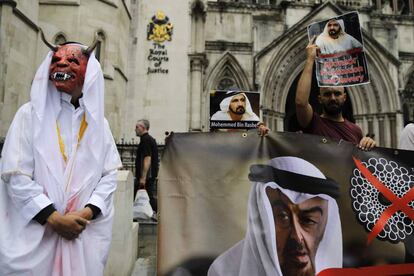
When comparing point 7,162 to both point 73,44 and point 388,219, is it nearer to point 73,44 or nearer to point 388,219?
point 73,44

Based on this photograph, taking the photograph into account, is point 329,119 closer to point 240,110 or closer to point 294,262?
point 294,262

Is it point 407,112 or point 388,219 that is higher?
point 407,112

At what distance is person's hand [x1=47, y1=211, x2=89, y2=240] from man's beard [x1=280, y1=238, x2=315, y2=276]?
1572 millimetres

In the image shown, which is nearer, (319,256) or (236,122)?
(319,256)

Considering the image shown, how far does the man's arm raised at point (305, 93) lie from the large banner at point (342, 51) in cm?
28

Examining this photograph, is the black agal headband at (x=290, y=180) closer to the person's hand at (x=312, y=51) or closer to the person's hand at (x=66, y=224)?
the person's hand at (x=312, y=51)

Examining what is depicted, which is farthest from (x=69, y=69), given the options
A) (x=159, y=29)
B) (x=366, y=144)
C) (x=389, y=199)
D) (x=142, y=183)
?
(x=159, y=29)

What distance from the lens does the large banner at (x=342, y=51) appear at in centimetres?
340

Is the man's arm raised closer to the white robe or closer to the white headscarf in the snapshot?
the white headscarf

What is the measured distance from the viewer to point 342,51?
3479 mm

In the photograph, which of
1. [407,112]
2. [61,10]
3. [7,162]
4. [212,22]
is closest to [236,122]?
[7,162]

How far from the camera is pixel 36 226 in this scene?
6.81 feet

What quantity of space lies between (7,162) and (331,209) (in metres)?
2.48

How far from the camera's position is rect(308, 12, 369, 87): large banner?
340 cm
